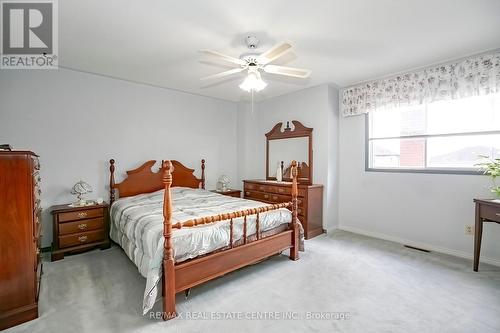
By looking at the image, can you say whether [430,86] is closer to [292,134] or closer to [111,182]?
[292,134]

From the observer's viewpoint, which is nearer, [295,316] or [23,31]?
[295,316]

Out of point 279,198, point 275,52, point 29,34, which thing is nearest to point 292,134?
point 279,198

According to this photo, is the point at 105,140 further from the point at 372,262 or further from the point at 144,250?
the point at 372,262

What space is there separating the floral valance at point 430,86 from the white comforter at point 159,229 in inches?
91.9

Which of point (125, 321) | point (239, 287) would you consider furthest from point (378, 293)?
point (125, 321)

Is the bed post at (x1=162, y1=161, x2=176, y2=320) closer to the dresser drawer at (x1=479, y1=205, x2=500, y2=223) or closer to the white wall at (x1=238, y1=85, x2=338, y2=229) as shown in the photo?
the white wall at (x1=238, y1=85, x2=338, y2=229)

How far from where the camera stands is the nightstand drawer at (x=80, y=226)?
120 inches

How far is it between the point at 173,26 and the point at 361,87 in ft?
9.97

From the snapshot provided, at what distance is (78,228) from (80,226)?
0.03 m

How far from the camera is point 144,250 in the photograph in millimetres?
2256

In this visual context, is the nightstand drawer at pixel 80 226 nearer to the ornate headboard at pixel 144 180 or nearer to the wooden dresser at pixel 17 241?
the ornate headboard at pixel 144 180

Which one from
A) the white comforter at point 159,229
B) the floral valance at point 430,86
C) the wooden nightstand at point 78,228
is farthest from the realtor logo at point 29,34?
the floral valance at point 430,86

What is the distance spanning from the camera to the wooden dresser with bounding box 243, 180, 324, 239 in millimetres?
3875

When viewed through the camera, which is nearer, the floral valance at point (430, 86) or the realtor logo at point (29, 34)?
the realtor logo at point (29, 34)
